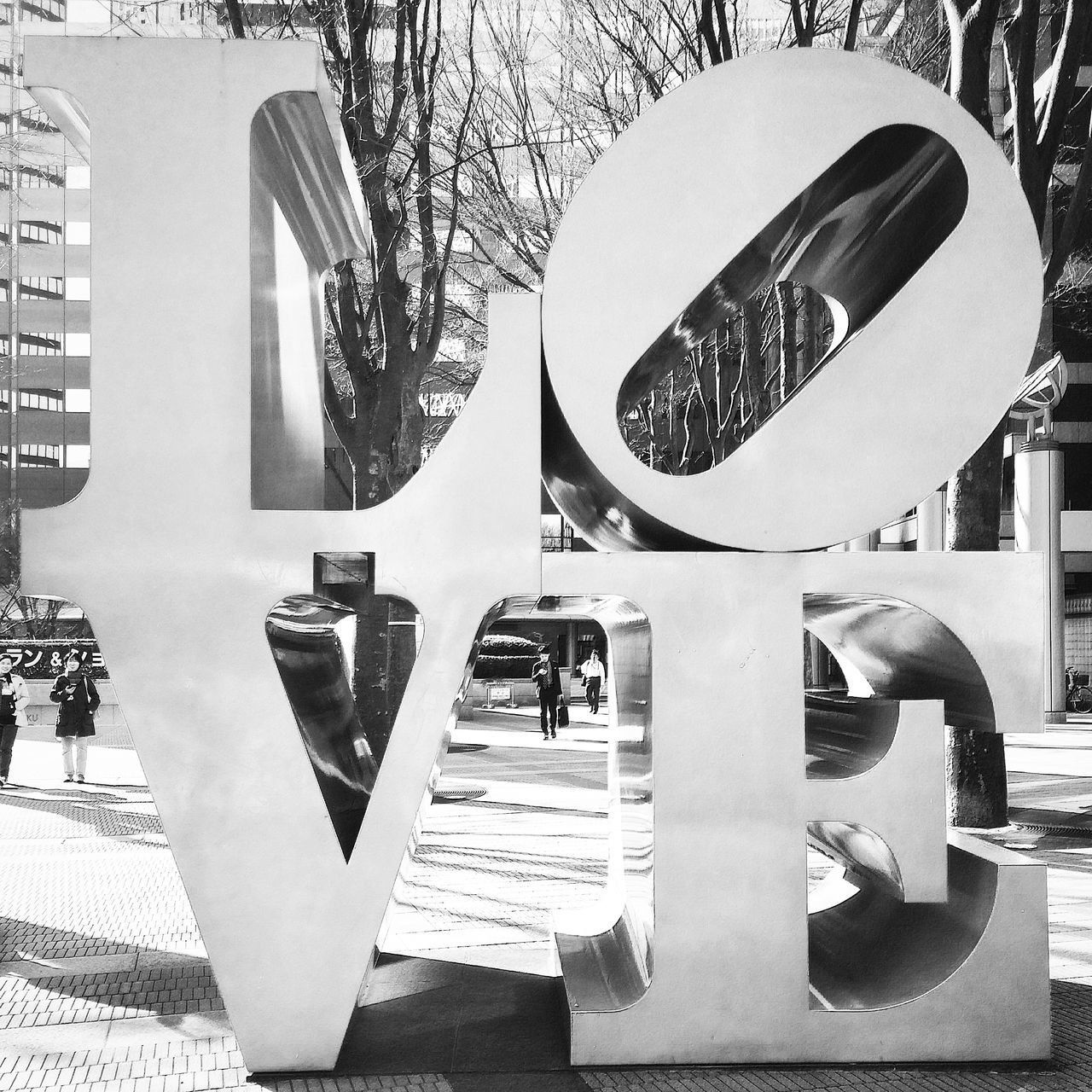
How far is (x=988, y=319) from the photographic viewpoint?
476cm

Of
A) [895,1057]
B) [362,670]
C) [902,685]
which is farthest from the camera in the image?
[362,670]

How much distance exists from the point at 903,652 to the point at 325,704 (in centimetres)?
278

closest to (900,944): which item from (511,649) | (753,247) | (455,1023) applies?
(455,1023)

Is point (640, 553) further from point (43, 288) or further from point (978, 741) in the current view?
point (43, 288)

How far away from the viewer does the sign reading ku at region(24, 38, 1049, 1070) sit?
4.61m

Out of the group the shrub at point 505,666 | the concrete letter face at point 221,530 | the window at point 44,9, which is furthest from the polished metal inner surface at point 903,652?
the shrub at point 505,666

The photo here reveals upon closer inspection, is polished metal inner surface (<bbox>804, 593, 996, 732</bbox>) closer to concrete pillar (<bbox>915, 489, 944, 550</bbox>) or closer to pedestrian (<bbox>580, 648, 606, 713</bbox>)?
pedestrian (<bbox>580, 648, 606, 713</bbox>)

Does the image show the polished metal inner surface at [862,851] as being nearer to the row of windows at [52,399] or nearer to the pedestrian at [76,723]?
the pedestrian at [76,723]

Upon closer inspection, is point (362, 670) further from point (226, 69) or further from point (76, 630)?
point (76, 630)

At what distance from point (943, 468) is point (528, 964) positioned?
343cm

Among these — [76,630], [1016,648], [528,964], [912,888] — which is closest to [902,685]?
[1016,648]

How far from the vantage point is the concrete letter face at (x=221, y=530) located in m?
4.60

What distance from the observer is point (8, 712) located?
1443 cm

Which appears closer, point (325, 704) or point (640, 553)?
point (640, 553)
